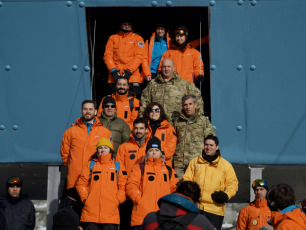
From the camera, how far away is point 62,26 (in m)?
9.07

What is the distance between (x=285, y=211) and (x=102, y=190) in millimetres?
2623

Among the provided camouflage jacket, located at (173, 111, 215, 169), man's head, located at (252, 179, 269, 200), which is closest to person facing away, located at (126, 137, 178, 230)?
camouflage jacket, located at (173, 111, 215, 169)

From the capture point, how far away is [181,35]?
29.3 ft

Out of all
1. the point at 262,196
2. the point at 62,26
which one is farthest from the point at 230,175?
the point at 62,26

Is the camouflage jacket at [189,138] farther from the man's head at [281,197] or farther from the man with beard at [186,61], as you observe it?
the man's head at [281,197]

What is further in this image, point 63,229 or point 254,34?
point 254,34

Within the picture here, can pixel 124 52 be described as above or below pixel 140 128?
above

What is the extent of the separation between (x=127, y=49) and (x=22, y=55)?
1.57 metres

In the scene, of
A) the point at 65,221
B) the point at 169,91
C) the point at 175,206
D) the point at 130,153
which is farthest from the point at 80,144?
the point at 175,206

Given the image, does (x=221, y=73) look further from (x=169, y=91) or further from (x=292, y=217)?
Result: (x=292, y=217)

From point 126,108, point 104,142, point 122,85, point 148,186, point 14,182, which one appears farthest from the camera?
point 126,108

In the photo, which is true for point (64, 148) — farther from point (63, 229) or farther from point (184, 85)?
point (63, 229)

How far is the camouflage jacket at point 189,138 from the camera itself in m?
7.90

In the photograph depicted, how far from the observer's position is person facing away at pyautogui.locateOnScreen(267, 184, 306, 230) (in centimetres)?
501
